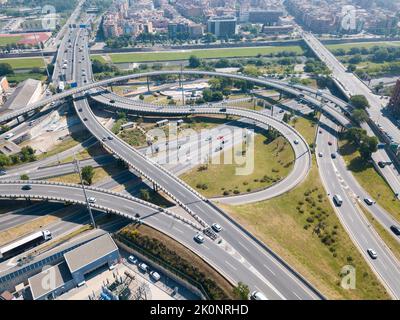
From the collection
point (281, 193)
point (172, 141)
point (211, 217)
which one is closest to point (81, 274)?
point (211, 217)

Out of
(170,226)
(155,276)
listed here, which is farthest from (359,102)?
(155,276)

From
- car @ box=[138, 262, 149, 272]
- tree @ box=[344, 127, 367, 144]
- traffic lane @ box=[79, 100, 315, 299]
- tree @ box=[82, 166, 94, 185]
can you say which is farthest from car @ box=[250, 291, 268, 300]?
tree @ box=[344, 127, 367, 144]

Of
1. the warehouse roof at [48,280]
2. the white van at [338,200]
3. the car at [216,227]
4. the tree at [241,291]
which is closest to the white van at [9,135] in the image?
the warehouse roof at [48,280]

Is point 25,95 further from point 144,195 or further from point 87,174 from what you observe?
point 144,195

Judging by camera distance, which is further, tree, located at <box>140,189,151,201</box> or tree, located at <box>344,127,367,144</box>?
tree, located at <box>344,127,367,144</box>

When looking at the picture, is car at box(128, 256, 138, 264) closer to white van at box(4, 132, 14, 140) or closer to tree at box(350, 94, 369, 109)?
white van at box(4, 132, 14, 140)

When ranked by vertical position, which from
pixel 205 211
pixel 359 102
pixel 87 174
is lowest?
pixel 205 211

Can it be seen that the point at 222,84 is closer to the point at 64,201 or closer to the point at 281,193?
the point at 281,193
